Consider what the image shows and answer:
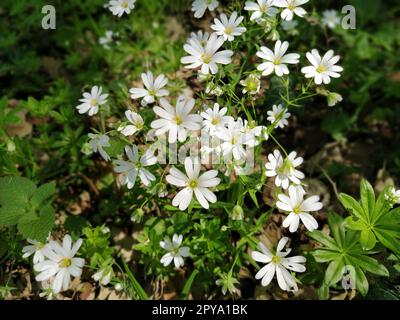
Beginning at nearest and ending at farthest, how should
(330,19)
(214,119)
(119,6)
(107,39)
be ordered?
(214,119), (119,6), (107,39), (330,19)

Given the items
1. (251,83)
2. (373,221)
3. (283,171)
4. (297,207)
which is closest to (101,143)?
(251,83)

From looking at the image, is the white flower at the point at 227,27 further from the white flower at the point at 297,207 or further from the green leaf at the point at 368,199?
the green leaf at the point at 368,199

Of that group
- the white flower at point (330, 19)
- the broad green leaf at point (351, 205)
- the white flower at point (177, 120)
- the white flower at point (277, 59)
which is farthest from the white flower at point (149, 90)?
the white flower at point (330, 19)

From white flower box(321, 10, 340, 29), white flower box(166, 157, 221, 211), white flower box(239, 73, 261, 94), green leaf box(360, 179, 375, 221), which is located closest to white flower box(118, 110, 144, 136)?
white flower box(166, 157, 221, 211)

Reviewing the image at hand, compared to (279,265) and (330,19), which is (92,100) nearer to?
(279,265)

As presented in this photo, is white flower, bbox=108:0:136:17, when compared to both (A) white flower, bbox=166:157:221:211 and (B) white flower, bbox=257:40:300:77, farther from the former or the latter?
(A) white flower, bbox=166:157:221:211
